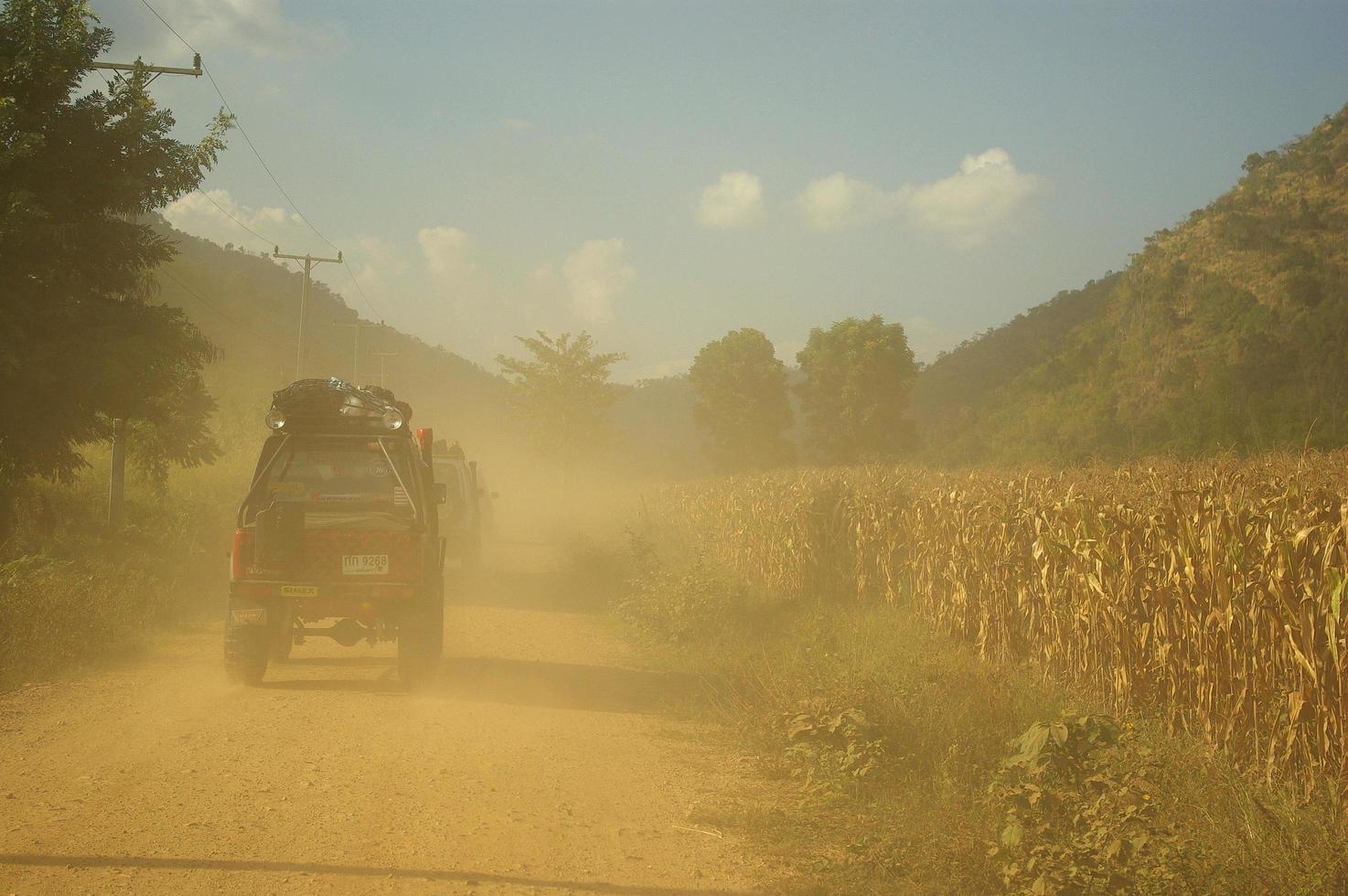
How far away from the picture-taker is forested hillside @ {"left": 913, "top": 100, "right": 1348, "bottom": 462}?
2797 cm

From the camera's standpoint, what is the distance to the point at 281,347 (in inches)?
2394

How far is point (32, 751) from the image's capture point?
6.51 metres

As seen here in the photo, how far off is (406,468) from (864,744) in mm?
5309

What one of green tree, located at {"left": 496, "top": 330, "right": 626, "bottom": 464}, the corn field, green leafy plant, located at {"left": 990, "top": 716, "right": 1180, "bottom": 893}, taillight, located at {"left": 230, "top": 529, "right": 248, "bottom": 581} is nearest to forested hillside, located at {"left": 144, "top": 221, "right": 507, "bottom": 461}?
green tree, located at {"left": 496, "top": 330, "right": 626, "bottom": 464}

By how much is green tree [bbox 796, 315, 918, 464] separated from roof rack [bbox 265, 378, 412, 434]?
149 feet

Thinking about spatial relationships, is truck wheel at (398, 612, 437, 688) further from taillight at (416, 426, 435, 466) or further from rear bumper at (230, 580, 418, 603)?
taillight at (416, 426, 435, 466)

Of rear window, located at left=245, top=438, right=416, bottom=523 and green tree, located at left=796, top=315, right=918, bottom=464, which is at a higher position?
green tree, located at left=796, top=315, right=918, bottom=464

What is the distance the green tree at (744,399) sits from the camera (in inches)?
2400

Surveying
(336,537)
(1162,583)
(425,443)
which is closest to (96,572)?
(425,443)

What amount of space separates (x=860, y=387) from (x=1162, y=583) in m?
49.2

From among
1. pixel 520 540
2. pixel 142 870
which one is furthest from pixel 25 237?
pixel 520 540

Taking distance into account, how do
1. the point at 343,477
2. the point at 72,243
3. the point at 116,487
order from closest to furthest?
the point at 343,477
the point at 72,243
the point at 116,487

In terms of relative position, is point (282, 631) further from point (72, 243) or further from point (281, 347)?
point (281, 347)

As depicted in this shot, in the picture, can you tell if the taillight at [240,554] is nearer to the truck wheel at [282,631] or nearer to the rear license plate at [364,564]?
the truck wheel at [282,631]
